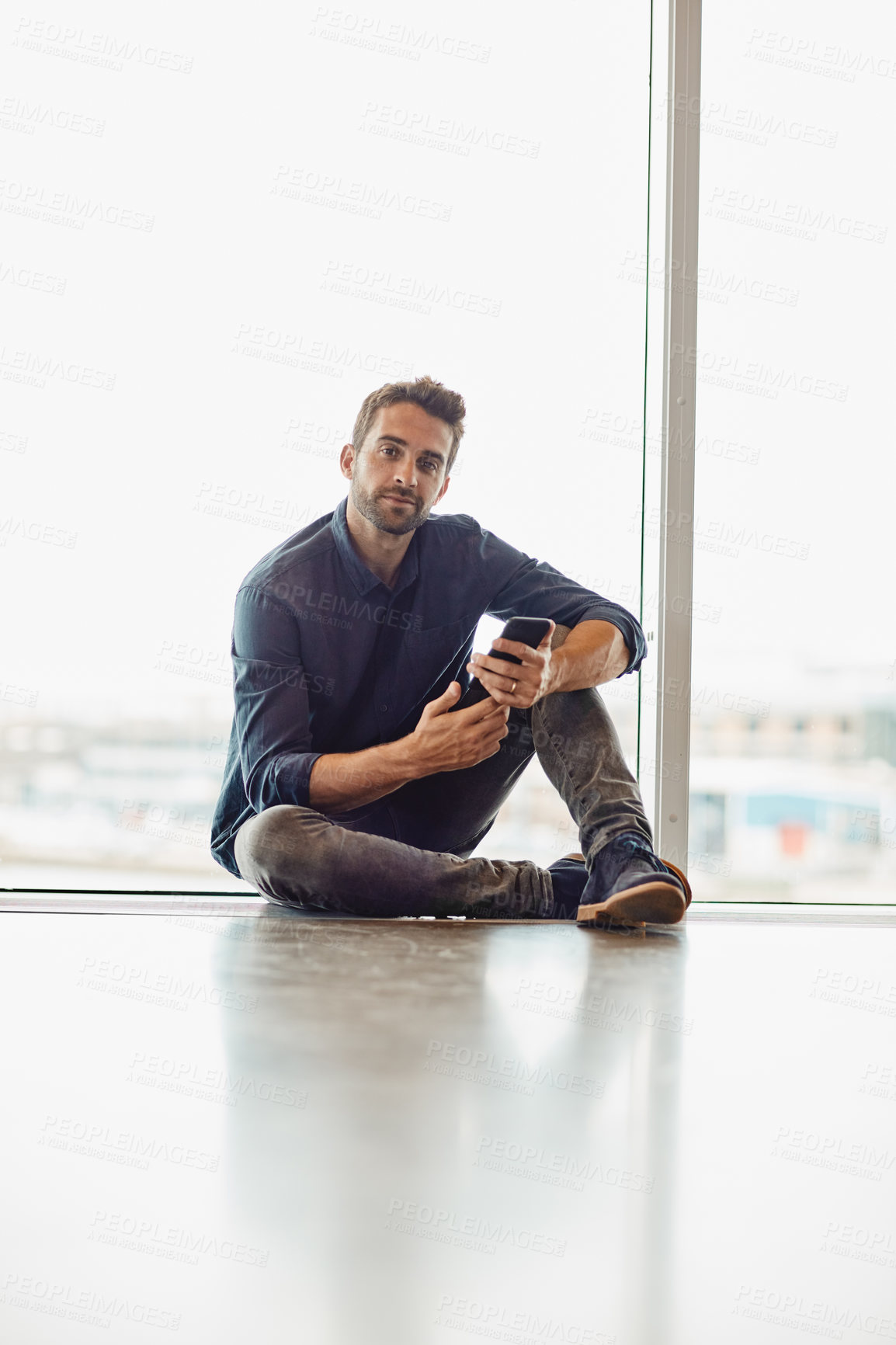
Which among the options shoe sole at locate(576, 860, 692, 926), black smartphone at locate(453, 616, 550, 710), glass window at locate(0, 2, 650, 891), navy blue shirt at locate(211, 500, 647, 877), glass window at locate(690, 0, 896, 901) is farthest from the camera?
glass window at locate(690, 0, 896, 901)

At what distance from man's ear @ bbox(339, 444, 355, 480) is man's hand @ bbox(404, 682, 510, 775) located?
0.51 m

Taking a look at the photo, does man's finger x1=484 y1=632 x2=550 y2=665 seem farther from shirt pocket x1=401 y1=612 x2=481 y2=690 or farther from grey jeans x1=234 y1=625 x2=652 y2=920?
shirt pocket x1=401 y1=612 x2=481 y2=690

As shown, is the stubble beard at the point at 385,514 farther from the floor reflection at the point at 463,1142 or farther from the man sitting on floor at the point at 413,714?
the floor reflection at the point at 463,1142

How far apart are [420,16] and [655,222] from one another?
648 millimetres

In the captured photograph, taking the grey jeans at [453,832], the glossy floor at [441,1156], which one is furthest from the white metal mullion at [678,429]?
the glossy floor at [441,1156]

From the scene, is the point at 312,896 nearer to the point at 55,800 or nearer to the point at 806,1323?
the point at 55,800

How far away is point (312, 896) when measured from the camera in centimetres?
159

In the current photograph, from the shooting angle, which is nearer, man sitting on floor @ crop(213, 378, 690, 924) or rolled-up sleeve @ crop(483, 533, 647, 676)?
man sitting on floor @ crop(213, 378, 690, 924)

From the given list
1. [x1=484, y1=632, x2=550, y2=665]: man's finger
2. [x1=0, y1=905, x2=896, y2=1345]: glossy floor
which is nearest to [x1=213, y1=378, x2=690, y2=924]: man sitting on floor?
[x1=484, y1=632, x2=550, y2=665]: man's finger

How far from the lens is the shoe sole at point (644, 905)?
4.83 feet

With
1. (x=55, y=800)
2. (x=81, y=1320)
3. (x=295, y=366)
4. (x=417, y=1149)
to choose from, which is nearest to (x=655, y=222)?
(x=295, y=366)

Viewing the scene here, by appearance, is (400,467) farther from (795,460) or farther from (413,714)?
(795,460)

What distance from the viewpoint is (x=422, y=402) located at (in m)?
1.82

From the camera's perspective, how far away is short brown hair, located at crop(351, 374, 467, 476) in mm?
1820
